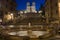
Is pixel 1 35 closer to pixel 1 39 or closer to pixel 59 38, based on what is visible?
pixel 1 39

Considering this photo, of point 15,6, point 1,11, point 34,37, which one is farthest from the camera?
point 15,6

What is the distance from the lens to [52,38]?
1325cm

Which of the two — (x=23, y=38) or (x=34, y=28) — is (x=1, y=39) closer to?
(x=23, y=38)

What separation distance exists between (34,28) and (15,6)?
59199mm

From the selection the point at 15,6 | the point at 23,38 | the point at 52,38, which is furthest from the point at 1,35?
the point at 15,6

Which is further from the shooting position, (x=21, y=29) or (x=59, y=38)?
(x=21, y=29)

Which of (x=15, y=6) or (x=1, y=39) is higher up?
(x=15, y=6)

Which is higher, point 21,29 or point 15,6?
point 15,6

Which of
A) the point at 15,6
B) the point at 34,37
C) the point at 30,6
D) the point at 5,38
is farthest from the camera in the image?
the point at 30,6

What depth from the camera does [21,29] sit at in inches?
920

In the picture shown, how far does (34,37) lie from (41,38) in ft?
2.38

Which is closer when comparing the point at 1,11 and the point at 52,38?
the point at 52,38

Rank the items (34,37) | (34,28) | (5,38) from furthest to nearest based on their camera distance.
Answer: (34,28) → (5,38) → (34,37)

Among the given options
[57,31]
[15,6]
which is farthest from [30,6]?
[57,31]
